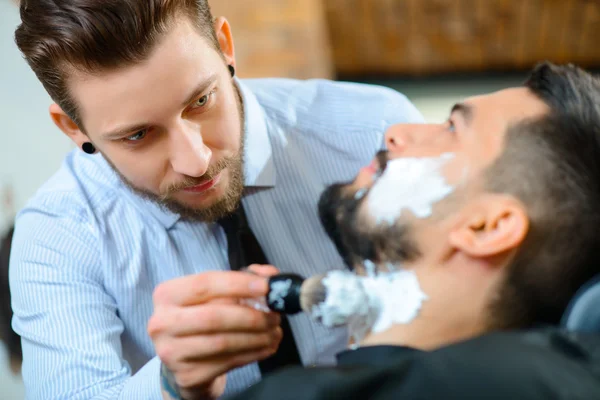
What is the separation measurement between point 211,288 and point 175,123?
9.5 inches

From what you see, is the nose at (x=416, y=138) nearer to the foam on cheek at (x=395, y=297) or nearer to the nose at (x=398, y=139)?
the nose at (x=398, y=139)

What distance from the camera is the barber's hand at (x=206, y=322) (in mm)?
656

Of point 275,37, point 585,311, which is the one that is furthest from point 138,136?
point 275,37

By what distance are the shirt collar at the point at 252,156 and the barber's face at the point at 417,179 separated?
0.20 meters

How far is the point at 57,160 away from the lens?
1242 millimetres

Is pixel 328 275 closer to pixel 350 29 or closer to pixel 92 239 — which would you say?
pixel 92 239

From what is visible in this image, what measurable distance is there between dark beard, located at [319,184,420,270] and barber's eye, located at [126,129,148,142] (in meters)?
0.26

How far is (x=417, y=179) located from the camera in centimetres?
72

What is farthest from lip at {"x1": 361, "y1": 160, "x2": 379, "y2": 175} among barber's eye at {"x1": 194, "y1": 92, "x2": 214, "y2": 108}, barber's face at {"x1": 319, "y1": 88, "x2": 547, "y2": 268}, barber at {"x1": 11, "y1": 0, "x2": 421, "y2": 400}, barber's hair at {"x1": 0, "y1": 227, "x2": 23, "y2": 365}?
barber's hair at {"x1": 0, "y1": 227, "x2": 23, "y2": 365}

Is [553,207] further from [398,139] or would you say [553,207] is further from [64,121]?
[64,121]

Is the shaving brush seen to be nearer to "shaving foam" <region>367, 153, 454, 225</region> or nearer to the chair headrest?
"shaving foam" <region>367, 153, 454, 225</region>

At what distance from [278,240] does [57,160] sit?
1.96ft

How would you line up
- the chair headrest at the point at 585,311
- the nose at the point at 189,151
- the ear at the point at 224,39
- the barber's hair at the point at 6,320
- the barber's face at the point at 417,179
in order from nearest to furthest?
the chair headrest at the point at 585,311 → the barber's face at the point at 417,179 → the nose at the point at 189,151 → the ear at the point at 224,39 → the barber's hair at the point at 6,320

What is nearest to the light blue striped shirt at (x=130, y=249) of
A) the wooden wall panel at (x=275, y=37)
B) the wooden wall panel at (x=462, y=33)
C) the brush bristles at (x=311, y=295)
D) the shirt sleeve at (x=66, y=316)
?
the shirt sleeve at (x=66, y=316)
